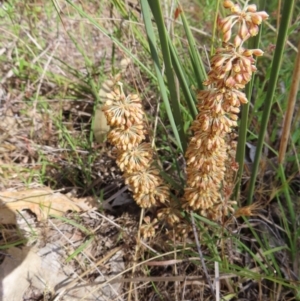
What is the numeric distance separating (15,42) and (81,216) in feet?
2.70

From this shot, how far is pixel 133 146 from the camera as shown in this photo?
3.01 feet

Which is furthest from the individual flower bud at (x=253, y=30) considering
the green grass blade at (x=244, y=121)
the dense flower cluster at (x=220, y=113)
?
the green grass blade at (x=244, y=121)

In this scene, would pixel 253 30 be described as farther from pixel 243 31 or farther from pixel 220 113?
pixel 220 113

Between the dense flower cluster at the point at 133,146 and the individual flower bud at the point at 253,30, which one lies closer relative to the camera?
the individual flower bud at the point at 253,30

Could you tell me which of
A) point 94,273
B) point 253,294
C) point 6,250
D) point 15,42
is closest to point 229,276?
point 253,294

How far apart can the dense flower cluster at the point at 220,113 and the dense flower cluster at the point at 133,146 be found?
0.10 metres

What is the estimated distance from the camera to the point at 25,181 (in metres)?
1.31

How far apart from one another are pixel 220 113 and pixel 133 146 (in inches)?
9.8

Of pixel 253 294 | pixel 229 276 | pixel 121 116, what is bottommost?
pixel 253 294

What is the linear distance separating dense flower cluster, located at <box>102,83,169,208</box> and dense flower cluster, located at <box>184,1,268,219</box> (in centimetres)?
10

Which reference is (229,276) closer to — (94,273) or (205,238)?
(205,238)

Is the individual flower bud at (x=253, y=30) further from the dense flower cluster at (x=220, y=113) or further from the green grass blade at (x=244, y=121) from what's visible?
the green grass blade at (x=244, y=121)

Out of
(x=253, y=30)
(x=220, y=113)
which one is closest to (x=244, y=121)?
(x=220, y=113)

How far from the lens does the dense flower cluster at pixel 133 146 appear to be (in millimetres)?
825
